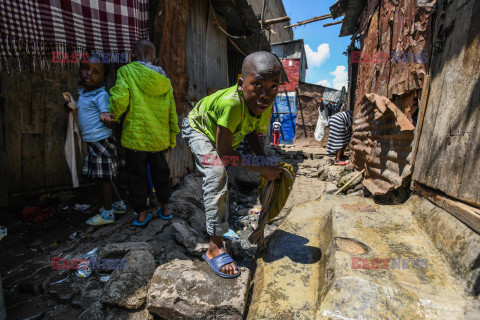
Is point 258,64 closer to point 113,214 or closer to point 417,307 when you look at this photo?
point 417,307

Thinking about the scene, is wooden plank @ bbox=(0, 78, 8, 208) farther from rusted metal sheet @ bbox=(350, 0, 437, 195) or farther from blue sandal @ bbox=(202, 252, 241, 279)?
rusted metal sheet @ bbox=(350, 0, 437, 195)

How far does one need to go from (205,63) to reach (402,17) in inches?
131

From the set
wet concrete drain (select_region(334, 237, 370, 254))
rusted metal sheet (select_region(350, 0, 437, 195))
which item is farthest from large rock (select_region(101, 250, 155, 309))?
rusted metal sheet (select_region(350, 0, 437, 195))

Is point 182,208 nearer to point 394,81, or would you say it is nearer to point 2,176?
point 2,176

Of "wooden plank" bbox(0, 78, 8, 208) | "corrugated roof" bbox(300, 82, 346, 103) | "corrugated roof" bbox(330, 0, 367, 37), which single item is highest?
"corrugated roof" bbox(330, 0, 367, 37)

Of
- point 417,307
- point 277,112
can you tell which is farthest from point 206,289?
point 277,112

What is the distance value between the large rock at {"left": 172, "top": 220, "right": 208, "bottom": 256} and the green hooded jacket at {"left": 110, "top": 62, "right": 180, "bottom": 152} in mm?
834

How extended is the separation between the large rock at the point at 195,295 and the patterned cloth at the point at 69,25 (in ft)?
8.15

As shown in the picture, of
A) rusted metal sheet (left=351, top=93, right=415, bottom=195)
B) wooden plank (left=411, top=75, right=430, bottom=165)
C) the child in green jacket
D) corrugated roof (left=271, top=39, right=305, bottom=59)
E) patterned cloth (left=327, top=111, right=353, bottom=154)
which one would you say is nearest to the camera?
the child in green jacket

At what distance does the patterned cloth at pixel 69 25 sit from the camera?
2.15 metres

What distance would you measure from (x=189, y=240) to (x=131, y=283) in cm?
67

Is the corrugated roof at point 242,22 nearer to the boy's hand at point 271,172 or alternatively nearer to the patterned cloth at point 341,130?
the patterned cloth at point 341,130

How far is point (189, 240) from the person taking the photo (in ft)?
7.26

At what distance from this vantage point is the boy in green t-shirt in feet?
5.29
